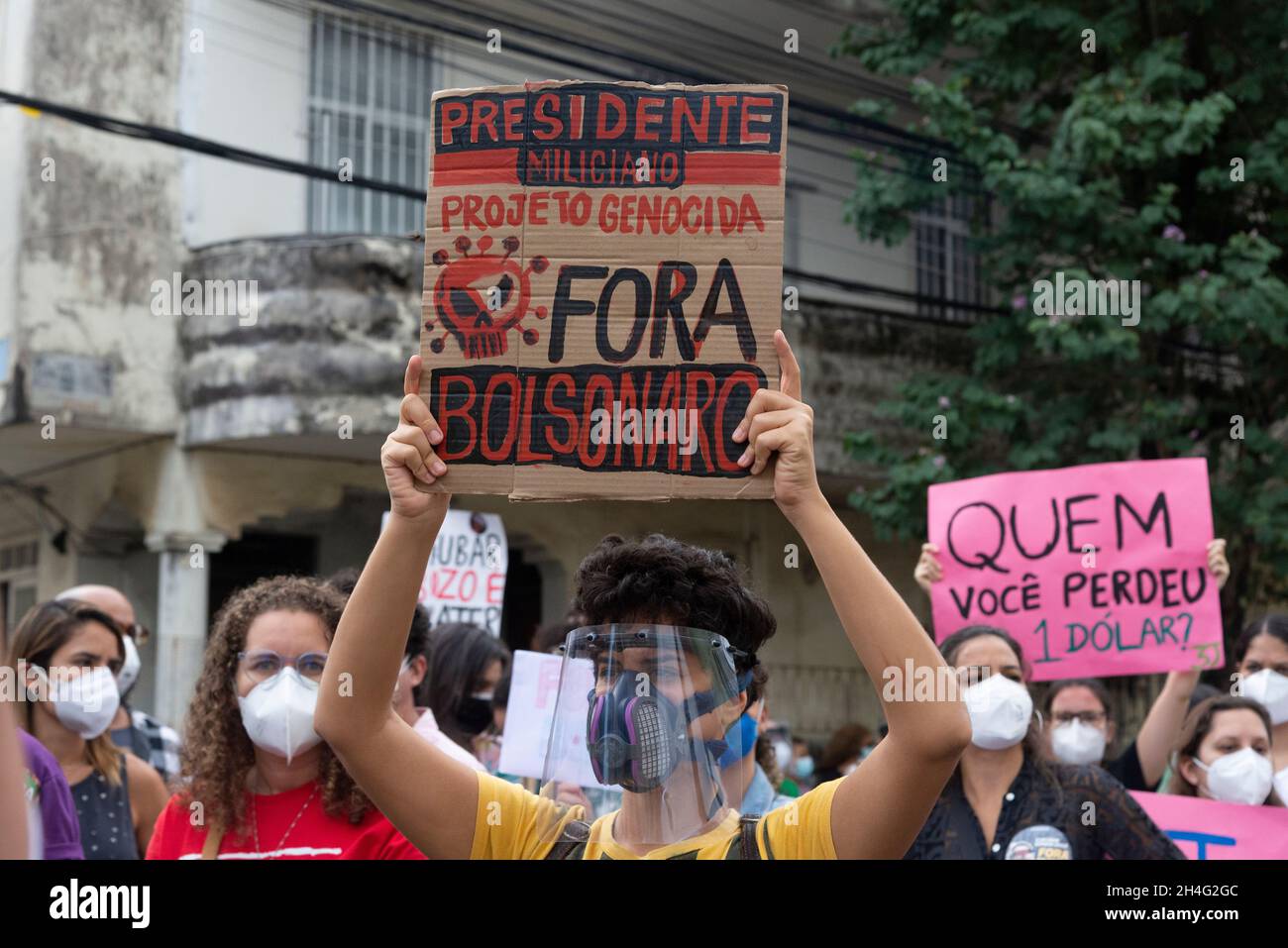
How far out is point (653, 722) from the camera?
258cm

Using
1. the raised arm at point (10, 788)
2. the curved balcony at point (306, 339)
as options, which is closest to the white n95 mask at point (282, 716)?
the raised arm at point (10, 788)

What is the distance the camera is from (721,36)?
558 inches

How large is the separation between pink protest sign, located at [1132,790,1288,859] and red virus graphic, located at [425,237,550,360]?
294 cm

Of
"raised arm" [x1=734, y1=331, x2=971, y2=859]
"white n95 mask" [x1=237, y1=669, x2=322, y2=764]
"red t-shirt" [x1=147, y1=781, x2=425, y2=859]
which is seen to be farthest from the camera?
"white n95 mask" [x1=237, y1=669, x2=322, y2=764]

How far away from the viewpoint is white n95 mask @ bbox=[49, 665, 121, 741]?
15.1 feet

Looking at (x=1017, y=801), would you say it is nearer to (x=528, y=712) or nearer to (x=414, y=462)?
(x=528, y=712)

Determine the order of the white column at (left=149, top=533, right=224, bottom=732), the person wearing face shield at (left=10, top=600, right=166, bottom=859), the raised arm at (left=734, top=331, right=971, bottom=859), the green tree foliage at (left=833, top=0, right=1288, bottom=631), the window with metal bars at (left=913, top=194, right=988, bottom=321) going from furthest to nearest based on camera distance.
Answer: the window with metal bars at (left=913, top=194, right=988, bottom=321), the white column at (left=149, top=533, right=224, bottom=732), the green tree foliage at (left=833, top=0, right=1288, bottom=631), the person wearing face shield at (left=10, top=600, right=166, bottom=859), the raised arm at (left=734, top=331, right=971, bottom=859)

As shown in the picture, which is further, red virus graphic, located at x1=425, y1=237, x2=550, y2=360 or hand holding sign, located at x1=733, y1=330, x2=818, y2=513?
red virus graphic, located at x1=425, y1=237, x2=550, y2=360

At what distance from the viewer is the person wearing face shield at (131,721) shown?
5730 mm

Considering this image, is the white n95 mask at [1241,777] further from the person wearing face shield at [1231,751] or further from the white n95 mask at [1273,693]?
the white n95 mask at [1273,693]

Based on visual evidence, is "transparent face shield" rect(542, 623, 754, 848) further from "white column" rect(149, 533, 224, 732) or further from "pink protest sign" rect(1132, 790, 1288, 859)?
"white column" rect(149, 533, 224, 732)

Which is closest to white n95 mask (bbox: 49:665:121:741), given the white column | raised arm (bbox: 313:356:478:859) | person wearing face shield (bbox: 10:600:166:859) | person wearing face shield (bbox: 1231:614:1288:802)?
person wearing face shield (bbox: 10:600:166:859)

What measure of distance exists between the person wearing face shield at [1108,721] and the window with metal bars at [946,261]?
959 cm

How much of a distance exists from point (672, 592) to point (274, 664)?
1281mm
